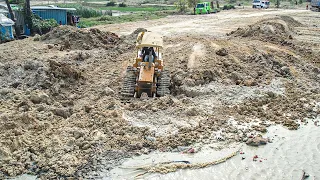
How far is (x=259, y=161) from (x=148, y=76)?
17.7 feet

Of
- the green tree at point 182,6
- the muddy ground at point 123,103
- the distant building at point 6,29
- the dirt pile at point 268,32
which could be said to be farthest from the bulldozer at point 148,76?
the green tree at point 182,6

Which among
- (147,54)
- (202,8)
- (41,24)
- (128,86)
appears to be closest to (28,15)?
(41,24)

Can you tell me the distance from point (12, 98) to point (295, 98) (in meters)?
10.2

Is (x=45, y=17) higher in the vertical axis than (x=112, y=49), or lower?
higher

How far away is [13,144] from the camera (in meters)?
9.84

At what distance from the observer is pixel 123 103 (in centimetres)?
1330

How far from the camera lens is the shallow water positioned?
9.39 m

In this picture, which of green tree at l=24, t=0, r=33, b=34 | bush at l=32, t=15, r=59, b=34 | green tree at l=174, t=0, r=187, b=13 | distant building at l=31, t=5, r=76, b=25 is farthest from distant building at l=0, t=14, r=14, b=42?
green tree at l=174, t=0, r=187, b=13

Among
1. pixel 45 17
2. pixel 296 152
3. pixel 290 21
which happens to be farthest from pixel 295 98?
pixel 45 17

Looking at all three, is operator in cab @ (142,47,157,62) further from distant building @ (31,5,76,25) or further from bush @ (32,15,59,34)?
distant building @ (31,5,76,25)

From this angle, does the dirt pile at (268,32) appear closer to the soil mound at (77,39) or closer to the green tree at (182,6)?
the soil mound at (77,39)

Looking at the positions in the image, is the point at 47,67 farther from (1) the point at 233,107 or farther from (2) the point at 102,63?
(1) the point at 233,107

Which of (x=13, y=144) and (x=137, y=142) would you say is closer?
(x=13, y=144)

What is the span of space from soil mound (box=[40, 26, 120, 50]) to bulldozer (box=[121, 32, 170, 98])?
6062 mm
